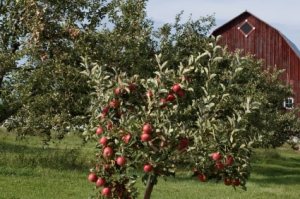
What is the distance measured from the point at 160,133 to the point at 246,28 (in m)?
44.5

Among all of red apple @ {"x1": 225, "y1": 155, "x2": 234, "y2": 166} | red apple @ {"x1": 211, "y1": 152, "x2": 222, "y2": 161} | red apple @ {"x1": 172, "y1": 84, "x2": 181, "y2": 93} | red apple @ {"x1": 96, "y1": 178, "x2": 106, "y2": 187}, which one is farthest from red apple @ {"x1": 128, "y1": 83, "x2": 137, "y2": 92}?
red apple @ {"x1": 225, "y1": 155, "x2": 234, "y2": 166}

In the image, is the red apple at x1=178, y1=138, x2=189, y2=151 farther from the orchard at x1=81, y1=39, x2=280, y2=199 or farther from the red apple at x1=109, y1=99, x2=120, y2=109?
the red apple at x1=109, y1=99, x2=120, y2=109

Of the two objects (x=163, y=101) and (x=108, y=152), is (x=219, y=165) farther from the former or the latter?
(x=108, y=152)

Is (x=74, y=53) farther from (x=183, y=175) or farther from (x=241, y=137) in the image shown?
(x=241, y=137)

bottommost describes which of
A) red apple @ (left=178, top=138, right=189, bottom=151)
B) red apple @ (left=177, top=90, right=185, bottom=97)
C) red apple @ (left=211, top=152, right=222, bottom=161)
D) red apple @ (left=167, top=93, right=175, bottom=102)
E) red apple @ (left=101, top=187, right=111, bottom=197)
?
red apple @ (left=101, top=187, right=111, bottom=197)

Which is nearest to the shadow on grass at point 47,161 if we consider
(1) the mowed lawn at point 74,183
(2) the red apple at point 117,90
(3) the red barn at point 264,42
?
(1) the mowed lawn at point 74,183

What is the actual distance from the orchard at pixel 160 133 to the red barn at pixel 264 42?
1653 inches

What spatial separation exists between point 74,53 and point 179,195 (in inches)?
213

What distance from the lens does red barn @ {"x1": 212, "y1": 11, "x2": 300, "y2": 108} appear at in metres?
48.3

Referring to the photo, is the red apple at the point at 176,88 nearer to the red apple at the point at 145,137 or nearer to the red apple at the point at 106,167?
A: the red apple at the point at 145,137

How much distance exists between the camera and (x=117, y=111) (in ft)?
23.1

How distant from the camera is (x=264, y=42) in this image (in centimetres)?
4912

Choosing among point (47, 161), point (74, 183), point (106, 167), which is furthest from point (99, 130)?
point (47, 161)

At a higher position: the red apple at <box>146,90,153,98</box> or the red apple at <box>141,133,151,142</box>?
the red apple at <box>146,90,153,98</box>
